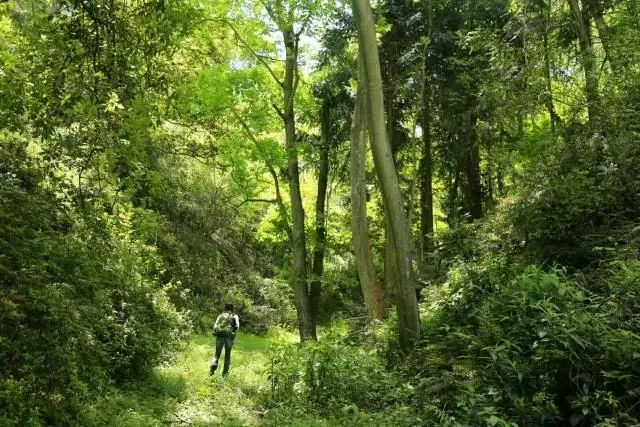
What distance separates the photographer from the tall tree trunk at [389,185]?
30.6 feet

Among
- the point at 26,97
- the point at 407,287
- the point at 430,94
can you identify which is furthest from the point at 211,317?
the point at 26,97

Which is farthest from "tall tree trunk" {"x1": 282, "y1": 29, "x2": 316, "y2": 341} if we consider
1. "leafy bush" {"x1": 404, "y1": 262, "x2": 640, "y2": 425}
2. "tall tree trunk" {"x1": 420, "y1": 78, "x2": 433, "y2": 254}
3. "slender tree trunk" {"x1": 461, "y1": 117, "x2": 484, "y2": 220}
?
"leafy bush" {"x1": 404, "y1": 262, "x2": 640, "y2": 425}

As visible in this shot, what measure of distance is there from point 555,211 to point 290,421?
5.71 meters

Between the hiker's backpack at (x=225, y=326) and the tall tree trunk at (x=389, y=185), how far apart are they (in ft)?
15.2

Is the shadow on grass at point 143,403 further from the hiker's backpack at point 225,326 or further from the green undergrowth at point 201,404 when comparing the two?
the hiker's backpack at point 225,326

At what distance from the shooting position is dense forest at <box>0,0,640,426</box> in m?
5.38

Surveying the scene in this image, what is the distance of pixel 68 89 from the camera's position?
5.48m

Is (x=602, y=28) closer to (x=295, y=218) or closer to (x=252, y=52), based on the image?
(x=252, y=52)

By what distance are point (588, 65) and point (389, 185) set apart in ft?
21.0

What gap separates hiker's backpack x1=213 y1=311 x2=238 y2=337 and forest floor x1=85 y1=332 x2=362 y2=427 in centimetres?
93

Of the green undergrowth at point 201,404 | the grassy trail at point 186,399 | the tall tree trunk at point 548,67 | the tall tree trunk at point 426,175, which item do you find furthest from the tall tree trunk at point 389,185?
the tall tree trunk at point 426,175

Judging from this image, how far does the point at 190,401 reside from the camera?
990 centimetres

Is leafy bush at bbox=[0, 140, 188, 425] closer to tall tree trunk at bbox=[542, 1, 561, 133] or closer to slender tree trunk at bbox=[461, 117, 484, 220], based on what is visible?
tall tree trunk at bbox=[542, 1, 561, 133]

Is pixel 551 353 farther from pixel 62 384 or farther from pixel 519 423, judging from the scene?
pixel 62 384
